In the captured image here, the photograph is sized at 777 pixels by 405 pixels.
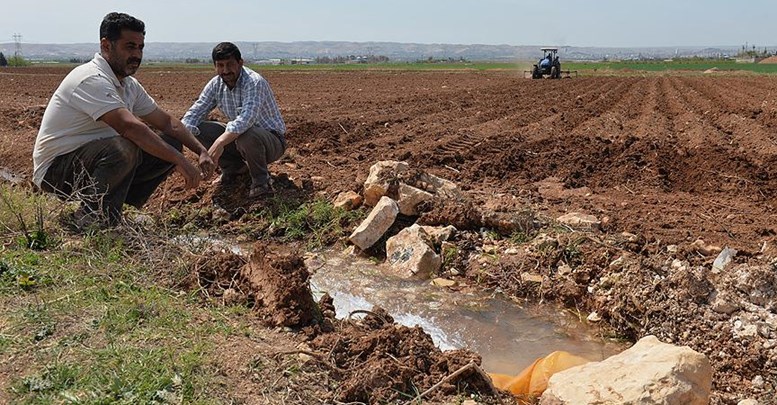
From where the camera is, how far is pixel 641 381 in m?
2.63

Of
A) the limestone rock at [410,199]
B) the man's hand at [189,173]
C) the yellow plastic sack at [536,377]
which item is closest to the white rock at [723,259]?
the yellow plastic sack at [536,377]

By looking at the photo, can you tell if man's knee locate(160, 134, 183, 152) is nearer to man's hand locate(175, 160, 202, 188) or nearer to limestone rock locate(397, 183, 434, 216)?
man's hand locate(175, 160, 202, 188)

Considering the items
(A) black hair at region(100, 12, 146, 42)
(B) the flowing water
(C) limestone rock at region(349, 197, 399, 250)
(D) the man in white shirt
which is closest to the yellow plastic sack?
(B) the flowing water

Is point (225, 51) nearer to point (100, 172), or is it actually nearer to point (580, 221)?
point (100, 172)

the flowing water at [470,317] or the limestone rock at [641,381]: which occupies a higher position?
the limestone rock at [641,381]

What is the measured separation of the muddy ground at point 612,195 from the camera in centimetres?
376

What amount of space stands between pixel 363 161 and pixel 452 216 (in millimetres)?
2837

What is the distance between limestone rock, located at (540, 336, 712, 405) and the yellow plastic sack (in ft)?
0.74

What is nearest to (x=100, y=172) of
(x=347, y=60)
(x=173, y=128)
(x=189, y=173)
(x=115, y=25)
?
(x=189, y=173)

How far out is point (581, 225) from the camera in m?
5.16

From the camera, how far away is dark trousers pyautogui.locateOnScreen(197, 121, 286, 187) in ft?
19.4

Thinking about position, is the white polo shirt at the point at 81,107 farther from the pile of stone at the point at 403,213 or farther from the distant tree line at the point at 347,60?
the distant tree line at the point at 347,60

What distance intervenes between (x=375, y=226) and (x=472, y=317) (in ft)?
4.31

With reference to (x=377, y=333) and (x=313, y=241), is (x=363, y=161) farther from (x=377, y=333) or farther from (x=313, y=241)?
(x=377, y=333)
